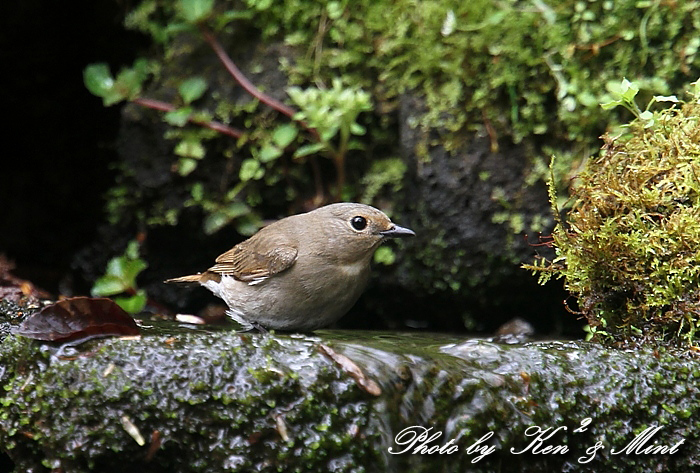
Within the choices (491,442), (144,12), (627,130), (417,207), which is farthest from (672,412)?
(144,12)

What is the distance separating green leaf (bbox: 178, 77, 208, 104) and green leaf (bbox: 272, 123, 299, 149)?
2.42 feet

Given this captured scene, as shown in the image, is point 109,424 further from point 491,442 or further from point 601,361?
point 601,361

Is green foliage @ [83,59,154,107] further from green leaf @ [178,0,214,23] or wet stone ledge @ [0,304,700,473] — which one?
Answer: wet stone ledge @ [0,304,700,473]

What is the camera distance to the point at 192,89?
21.1 ft

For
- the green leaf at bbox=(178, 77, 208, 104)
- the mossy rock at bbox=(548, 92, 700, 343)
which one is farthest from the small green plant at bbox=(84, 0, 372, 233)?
the mossy rock at bbox=(548, 92, 700, 343)

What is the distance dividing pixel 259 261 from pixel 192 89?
2100 mm

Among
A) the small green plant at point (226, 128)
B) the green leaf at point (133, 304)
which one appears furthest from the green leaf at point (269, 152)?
the green leaf at point (133, 304)

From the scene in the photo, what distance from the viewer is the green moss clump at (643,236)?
387cm

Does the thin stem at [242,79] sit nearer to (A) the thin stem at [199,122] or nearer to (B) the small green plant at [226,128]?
(B) the small green plant at [226,128]

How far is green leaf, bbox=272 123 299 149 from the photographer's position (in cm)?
617

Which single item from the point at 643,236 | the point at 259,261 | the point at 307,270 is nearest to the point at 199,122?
the point at 259,261

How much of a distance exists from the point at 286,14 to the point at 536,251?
2835mm

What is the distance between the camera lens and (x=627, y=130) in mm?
4820

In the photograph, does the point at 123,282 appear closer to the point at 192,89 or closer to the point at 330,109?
the point at 192,89
